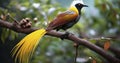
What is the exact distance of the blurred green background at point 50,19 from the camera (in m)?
1.11

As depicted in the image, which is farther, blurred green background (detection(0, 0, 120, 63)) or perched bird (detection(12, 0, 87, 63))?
blurred green background (detection(0, 0, 120, 63))

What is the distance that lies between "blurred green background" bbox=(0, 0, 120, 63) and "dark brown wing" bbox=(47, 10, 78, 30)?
0.16 m

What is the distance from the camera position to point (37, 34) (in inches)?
28.7

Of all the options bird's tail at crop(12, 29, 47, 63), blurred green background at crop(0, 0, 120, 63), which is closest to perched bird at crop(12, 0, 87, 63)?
bird's tail at crop(12, 29, 47, 63)

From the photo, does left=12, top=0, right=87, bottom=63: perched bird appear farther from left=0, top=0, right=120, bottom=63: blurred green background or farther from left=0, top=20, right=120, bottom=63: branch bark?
left=0, top=0, right=120, bottom=63: blurred green background

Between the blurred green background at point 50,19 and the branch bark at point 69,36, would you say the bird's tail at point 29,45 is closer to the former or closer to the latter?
the branch bark at point 69,36

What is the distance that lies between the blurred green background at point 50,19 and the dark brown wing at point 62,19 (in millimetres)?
161

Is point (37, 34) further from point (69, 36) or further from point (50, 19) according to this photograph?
point (50, 19)

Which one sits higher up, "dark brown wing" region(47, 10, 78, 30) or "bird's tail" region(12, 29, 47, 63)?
"dark brown wing" region(47, 10, 78, 30)

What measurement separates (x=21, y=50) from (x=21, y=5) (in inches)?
27.7

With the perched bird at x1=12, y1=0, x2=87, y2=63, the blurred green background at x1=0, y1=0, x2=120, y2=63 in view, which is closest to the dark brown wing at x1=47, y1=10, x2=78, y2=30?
the perched bird at x1=12, y1=0, x2=87, y2=63

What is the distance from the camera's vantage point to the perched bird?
0.72m

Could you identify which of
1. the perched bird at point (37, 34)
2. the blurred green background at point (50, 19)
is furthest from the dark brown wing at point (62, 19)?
the blurred green background at point (50, 19)

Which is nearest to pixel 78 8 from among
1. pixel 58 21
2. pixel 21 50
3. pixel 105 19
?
pixel 58 21
